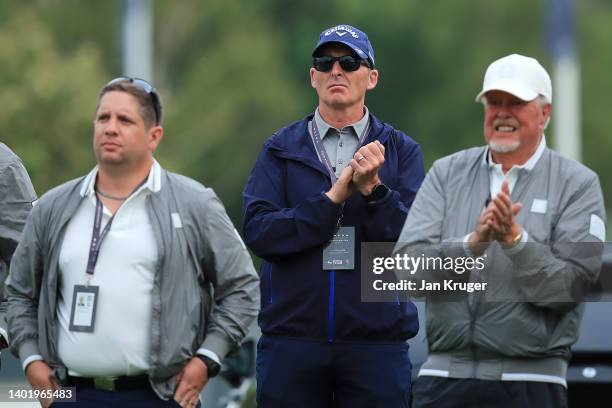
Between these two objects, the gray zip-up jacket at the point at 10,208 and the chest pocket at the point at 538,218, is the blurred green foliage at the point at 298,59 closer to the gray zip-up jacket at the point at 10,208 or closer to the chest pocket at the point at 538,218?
the gray zip-up jacket at the point at 10,208

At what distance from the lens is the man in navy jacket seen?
322 inches

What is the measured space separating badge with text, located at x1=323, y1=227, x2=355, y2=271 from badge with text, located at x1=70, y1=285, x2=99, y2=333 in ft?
4.07

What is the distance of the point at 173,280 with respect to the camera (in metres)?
7.50

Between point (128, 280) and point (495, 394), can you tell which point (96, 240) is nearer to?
point (128, 280)

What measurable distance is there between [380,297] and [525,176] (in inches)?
40.9

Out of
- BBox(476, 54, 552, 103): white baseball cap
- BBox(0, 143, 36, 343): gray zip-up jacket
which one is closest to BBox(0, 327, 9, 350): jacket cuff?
BBox(0, 143, 36, 343): gray zip-up jacket

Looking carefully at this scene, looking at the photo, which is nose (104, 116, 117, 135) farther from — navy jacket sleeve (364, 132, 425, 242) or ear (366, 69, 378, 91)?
ear (366, 69, 378, 91)

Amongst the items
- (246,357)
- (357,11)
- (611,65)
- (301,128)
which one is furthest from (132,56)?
(611,65)

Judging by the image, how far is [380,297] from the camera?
8.21 m

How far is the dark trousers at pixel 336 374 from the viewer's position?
820 centimetres

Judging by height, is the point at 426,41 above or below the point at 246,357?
above

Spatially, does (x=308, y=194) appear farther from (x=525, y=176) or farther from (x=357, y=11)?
(x=357, y=11)

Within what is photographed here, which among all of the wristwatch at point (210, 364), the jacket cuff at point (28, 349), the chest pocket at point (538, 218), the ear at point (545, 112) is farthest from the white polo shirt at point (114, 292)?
the ear at point (545, 112)

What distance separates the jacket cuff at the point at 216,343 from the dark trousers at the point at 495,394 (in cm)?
89
